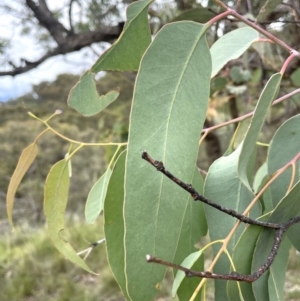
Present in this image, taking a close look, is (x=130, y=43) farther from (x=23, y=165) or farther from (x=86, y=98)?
(x=23, y=165)

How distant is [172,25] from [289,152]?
0.22m

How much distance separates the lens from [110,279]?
7.09 ft

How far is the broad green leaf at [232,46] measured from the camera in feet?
1.82

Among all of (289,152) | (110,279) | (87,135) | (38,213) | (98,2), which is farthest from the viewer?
(87,135)

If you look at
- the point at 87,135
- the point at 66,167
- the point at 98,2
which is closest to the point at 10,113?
the point at 87,135

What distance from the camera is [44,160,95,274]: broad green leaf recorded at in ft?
1.87

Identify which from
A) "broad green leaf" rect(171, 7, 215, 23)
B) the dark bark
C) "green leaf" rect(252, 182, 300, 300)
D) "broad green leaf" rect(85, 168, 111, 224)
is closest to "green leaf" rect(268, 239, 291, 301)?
"green leaf" rect(252, 182, 300, 300)

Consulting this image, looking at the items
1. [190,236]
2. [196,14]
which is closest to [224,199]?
[190,236]

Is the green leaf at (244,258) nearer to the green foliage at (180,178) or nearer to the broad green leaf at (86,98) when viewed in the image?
the green foliage at (180,178)

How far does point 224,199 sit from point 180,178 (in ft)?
0.39

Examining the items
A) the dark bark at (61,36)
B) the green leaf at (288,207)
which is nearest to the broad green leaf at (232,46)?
the green leaf at (288,207)

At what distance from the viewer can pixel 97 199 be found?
0.61 meters

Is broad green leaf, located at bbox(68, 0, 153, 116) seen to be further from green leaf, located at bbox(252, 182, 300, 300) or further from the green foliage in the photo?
green leaf, located at bbox(252, 182, 300, 300)

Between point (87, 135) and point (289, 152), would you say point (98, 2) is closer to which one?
point (289, 152)
